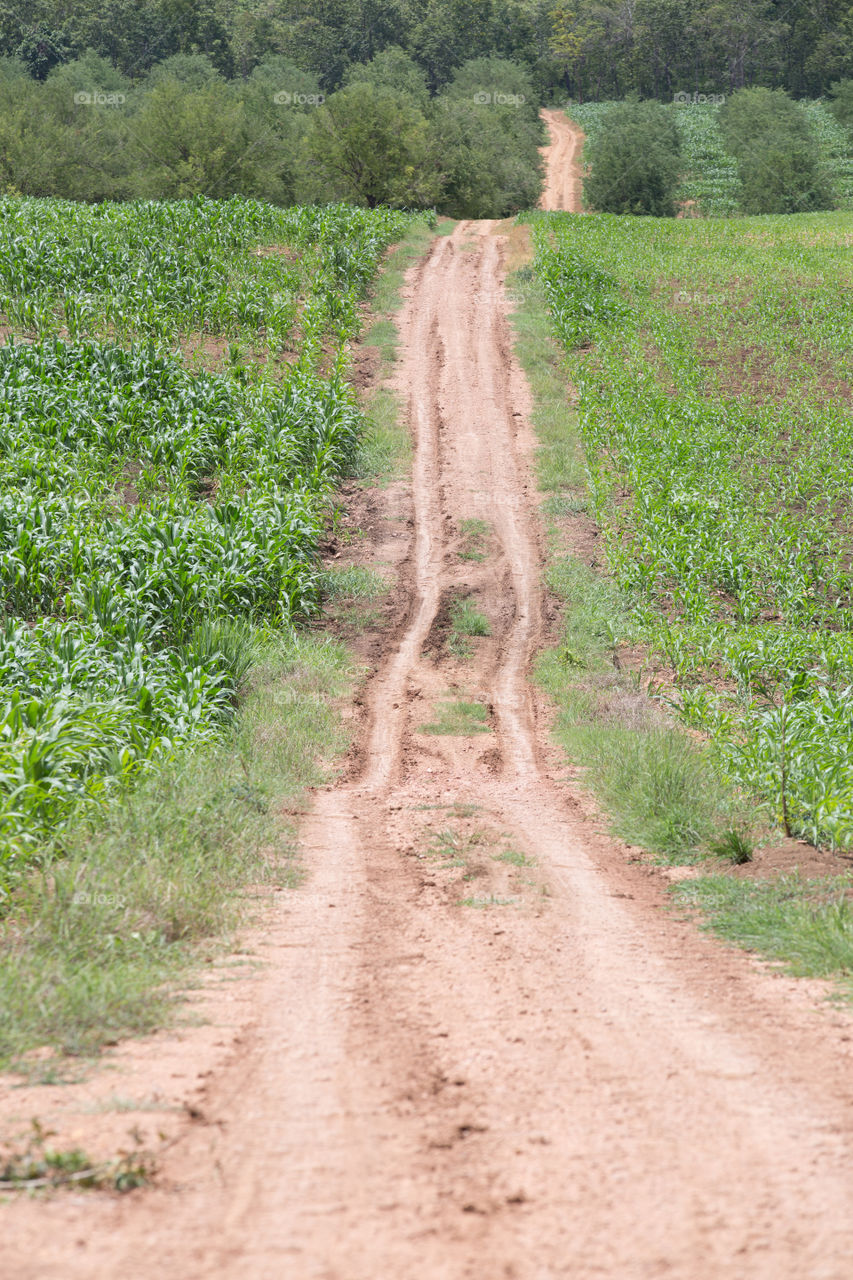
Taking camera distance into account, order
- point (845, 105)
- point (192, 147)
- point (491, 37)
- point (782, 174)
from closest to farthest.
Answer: point (192, 147) → point (782, 174) → point (845, 105) → point (491, 37)

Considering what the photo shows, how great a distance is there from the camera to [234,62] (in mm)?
75250

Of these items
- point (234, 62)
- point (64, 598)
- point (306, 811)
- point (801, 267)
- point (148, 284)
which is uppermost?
point (234, 62)

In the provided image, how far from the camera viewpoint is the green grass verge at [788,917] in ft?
16.4

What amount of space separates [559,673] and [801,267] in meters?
25.1

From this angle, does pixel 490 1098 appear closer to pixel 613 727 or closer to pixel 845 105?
pixel 613 727

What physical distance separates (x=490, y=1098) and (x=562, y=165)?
69.9m

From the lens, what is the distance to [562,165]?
65312 millimetres

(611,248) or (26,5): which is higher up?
(26,5)

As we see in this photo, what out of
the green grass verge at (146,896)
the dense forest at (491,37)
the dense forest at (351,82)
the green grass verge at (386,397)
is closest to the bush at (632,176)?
the dense forest at (351,82)

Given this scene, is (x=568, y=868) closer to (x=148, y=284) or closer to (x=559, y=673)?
(x=559, y=673)

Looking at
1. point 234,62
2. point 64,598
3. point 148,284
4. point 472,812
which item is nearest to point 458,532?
point 64,598

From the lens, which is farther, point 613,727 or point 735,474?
point 735,474

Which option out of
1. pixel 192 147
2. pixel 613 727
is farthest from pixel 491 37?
pixel 613 727

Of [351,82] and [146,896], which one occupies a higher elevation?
[351,82]
